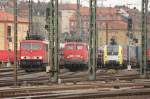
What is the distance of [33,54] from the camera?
38.4 m

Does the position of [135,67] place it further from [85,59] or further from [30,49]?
[30,49]

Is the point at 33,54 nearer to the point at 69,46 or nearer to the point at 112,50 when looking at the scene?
the point at 69,46

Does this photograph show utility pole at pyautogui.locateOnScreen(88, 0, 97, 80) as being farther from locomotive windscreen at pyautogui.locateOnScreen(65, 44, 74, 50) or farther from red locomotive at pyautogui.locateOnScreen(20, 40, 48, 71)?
locomotive windscreen at pyautogui.locateOnScreen(65, 44, 74, 50)

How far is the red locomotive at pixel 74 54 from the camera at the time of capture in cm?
3950

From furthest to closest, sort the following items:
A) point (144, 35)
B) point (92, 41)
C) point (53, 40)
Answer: point (144, 35) → point (92, 41) → point (53, 40)

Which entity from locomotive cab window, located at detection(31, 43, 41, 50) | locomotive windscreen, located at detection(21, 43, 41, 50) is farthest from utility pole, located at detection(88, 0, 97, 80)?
locomotive windscreen, located at detection(21, 43, 41, 50)

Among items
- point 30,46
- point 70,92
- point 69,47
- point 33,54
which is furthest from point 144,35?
point 70,92

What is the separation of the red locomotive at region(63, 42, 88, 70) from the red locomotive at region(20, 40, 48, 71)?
6.76 feet

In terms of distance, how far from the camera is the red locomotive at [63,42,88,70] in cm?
3950

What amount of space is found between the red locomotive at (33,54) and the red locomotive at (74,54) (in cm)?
206

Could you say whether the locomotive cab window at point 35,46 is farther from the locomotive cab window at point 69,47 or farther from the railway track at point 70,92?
the railway track at point 70,92

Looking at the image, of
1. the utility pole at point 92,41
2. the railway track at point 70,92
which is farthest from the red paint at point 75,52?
the railway track at point 70,92

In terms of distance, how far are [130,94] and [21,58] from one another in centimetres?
2301

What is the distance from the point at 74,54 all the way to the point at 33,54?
340cm
